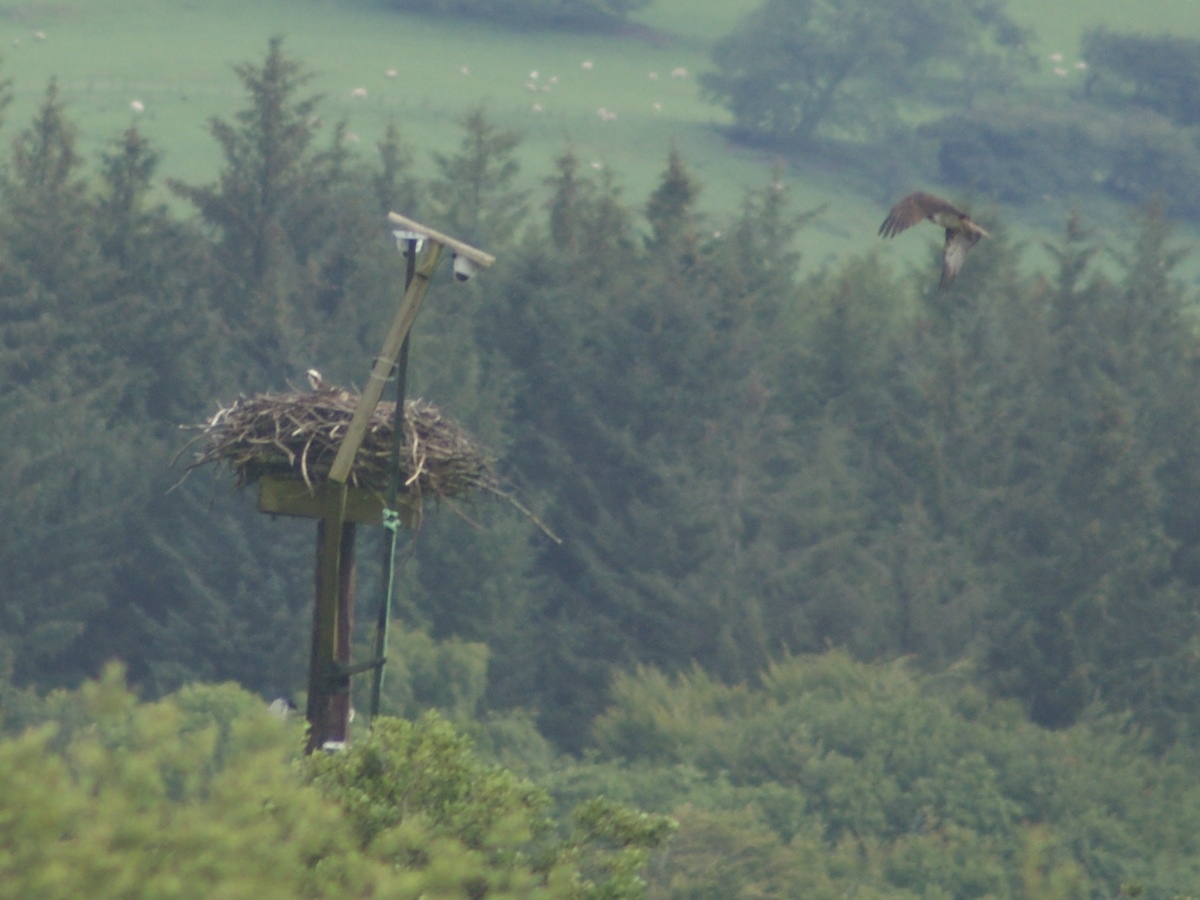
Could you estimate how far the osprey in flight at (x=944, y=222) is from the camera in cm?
1215

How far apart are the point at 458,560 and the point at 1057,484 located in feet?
40.1

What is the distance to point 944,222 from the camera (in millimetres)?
12508

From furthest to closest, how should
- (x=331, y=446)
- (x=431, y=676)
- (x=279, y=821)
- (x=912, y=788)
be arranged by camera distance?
(x=431, y=676) → (x=912, y=788) → (x=331, y=446) → (x=279, y=821)

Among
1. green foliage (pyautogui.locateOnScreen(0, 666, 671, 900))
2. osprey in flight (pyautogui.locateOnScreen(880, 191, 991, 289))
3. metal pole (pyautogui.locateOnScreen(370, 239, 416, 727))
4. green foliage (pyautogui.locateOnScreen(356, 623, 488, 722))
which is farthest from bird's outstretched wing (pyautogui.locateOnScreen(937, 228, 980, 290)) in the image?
green foliage (pyautogui.locateOnScreen(356, 623, 488, 722))

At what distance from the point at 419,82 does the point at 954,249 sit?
241 ft

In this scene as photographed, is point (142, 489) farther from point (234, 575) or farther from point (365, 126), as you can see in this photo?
point (365, 126)

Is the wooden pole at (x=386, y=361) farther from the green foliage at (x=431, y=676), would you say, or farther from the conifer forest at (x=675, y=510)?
the green foliage at (x=431, y=676)

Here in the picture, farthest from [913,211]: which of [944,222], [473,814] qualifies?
[473,814]

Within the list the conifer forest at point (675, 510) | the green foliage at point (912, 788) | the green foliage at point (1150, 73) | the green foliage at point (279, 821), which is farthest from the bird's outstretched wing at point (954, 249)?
the green foliage at point (1150, 73)

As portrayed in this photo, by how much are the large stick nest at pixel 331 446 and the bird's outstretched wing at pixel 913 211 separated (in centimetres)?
268

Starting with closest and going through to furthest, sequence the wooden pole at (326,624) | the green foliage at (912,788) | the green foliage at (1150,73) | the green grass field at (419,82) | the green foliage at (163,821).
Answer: the green foliage at (163,821) < the wooden pole at (326,624) < the green foliage at (912,788) < the green grass field at (419,82) < the green foliage at (1150,73)

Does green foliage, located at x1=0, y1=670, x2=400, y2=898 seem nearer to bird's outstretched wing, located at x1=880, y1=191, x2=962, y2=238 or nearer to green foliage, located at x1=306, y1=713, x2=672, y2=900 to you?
green foliage, located at x1=306, y1=713, x2=672, y2=900

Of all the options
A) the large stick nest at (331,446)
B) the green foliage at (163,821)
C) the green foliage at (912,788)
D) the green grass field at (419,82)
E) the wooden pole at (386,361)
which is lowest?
the green foliage at (912,788)

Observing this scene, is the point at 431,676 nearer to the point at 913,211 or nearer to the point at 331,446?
the point at 913,211
